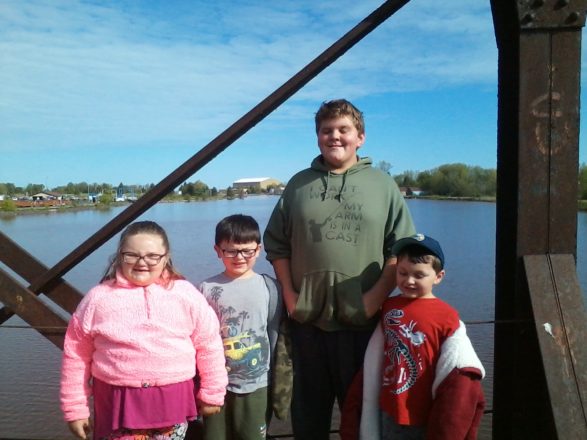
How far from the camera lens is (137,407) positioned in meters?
1.82

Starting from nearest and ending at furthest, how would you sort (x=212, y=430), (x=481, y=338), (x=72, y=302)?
(x=212, y=430) < (x=72, y=302) < (x=481, y=338)

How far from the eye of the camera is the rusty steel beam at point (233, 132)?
2135mm

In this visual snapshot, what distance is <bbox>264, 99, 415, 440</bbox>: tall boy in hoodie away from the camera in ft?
6.64

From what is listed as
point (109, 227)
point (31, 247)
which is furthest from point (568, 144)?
point (31, 247)

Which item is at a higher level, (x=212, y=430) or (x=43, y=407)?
(x=212, y=430)

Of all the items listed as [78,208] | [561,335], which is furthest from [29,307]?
[78,208]

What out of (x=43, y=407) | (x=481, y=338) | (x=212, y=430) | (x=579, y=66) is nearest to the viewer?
(x=579, y=66)

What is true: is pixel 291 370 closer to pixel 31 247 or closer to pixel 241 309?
pixel 241 309

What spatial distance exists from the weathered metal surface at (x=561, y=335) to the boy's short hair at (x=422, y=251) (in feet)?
→ 1.10

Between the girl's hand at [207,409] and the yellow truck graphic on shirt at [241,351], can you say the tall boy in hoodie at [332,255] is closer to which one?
the yellow truck graphic on shirt at [241,351]

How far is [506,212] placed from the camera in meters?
2.04

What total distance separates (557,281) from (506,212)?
0.34 meters

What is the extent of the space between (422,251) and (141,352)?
1.11m

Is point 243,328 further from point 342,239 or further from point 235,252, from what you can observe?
point 342,239
